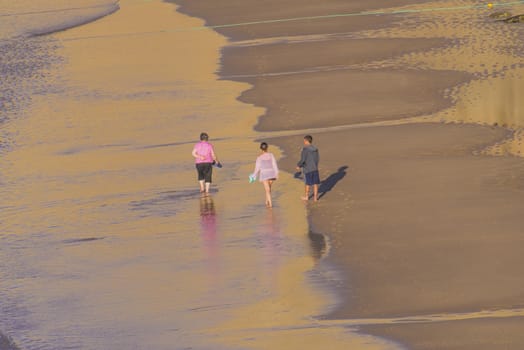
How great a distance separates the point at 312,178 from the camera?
1003 inches

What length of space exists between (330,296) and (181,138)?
47.5 ft

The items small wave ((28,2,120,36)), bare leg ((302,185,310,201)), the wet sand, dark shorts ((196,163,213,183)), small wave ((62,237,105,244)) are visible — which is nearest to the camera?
the wet sand

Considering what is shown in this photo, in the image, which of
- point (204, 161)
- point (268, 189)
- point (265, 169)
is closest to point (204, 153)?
point (204, 161)

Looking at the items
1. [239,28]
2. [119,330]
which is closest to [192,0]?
[239,28]

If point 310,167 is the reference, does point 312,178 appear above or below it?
below

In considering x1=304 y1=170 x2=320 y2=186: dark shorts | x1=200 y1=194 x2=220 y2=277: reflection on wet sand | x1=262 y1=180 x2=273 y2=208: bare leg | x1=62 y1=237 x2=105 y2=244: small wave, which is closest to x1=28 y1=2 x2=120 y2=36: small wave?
x1=200 y1=194 x2=220 y2=277: reflection on wet sand

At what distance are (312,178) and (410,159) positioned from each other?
388 cm

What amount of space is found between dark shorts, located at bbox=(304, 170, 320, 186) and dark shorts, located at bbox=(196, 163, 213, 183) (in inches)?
93.4

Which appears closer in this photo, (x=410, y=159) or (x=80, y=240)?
(x=80, y=240)

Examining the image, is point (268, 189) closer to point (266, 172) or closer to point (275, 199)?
point (266, 172)

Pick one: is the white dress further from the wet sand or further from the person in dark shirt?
the wet sand

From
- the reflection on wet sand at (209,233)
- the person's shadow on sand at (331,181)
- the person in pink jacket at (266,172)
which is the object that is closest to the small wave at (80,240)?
the reflection on wet sand at (209,233)

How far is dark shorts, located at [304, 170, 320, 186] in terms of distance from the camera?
25.4m

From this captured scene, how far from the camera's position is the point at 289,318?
18.9m
